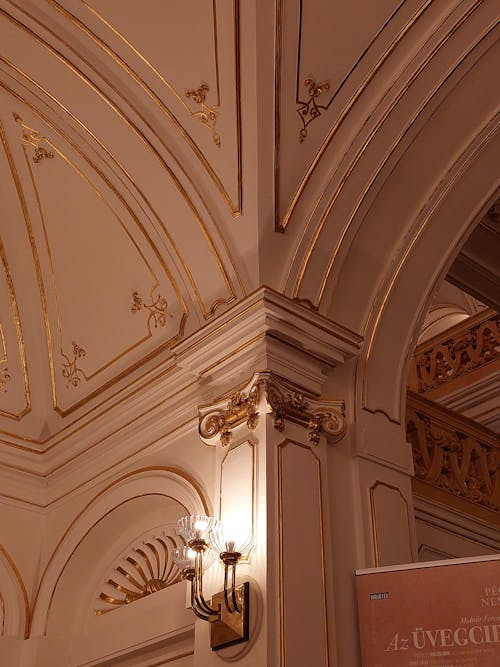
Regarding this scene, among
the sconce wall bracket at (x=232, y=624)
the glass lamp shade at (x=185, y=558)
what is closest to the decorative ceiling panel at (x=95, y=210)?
the glass lamp shade at (x=185, y=558)

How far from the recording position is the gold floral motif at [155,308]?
6418mm

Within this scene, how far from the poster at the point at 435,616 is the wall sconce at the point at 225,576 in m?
0.65

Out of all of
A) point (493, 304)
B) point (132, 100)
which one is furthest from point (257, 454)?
point (493, 304)

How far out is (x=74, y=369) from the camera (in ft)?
23.5

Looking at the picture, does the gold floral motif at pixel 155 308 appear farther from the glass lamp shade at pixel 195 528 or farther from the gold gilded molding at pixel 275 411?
the glass lamp shade at pixel 195 528

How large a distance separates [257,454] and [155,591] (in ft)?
5.48

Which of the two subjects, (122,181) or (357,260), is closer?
(357,260)

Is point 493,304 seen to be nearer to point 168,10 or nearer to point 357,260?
point 357,260

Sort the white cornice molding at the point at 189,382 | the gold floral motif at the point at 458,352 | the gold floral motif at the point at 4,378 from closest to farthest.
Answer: the white cornice molding at the point at 189,382 < the gold floral motif at the point at 4,378 < the gold floral motif at the point at 458,352

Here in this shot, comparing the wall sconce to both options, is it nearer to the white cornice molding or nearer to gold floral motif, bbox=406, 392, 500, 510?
the white cornice molding

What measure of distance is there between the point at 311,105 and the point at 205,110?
0.70 metres

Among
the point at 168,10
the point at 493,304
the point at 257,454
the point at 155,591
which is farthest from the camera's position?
the point at 493,304

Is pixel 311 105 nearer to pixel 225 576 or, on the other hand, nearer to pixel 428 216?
pixel 428 216

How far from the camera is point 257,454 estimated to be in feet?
16.2
